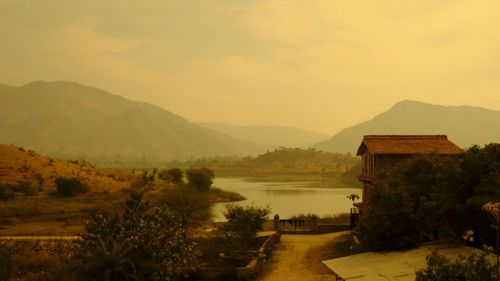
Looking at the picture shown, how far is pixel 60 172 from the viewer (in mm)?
75188

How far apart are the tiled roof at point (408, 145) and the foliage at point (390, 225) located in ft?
32.3

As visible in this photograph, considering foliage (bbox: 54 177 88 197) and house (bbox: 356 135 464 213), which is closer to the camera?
house (bbox: 356 135 464 213)

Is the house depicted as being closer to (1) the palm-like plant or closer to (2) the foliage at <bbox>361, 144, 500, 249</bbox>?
(2) the foliage at <bbox>361, 144, 500, 249</bbox>

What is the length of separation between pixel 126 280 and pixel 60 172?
61.5 metres

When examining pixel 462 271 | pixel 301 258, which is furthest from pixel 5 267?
pixel 462 271

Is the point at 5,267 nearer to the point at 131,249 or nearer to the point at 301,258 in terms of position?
the point at 131,249

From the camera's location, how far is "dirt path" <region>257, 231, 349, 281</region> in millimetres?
26328

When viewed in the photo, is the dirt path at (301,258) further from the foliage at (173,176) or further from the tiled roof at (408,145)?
the foliage at (173,176)

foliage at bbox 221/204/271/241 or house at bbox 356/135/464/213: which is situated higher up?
house at bbox 356/135/464/213

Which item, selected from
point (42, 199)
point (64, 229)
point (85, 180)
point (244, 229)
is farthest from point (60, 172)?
point (244, 229)

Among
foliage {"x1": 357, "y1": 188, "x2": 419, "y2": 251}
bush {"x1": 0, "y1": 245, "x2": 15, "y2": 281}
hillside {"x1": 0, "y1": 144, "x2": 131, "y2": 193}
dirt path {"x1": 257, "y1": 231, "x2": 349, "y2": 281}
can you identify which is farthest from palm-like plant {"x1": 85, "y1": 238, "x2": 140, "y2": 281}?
hillside {"x1": 0, "y1": 144, "x2": 131, "y2": 193}

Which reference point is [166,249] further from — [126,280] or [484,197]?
[484,197]

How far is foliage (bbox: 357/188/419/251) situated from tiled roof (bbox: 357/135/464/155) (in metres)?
9.83

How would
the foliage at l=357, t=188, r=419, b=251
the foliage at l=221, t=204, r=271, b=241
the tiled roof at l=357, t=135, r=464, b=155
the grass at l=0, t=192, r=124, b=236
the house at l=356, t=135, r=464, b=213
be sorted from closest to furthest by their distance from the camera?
the foliage at l=357, t=188, r=419, b=251 → the foliage at l=221, t=204, r=271, b=241 → the house at l=356, t=135, r=464, b=213 → the tiled roof at l=357, t=135, r=464, b=155 → the grass at l=0, t=192, r=124, b=236
